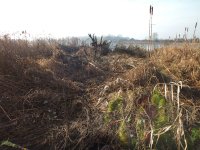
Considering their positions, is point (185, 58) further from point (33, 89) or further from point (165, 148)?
point (165, 148)

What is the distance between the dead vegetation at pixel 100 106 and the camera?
288cm

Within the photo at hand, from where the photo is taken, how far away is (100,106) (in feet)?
13.4

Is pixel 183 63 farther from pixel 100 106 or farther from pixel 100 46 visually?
pixel 100 46

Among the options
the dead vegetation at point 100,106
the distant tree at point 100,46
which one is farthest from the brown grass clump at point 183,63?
the distant tree at point 100,46

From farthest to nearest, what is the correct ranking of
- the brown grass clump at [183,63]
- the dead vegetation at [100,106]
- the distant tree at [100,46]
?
the distant tree at [100,46] < the brown grass clump at [183,63] < the dead vegetation at [100,106]

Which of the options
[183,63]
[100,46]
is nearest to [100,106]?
[183,63]

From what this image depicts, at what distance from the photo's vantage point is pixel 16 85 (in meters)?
4.43

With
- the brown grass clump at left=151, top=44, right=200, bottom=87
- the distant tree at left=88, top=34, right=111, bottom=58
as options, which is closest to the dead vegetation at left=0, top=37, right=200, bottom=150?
the brown grass clump at left=151, top=44, right=200, bottom=87

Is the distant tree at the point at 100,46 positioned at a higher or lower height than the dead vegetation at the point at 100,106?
higher

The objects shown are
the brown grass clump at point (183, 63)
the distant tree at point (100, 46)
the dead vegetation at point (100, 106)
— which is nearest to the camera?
the dead vegetation at point (100, 106)

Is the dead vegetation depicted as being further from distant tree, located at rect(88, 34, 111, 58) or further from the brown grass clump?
distant tree, located at rect(88, 34, 111, 58)

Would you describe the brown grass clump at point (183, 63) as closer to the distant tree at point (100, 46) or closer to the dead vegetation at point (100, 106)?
the dead vegetation at point (100, 106)

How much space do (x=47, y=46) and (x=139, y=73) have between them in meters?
4.34

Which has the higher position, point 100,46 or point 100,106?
point 100,46
